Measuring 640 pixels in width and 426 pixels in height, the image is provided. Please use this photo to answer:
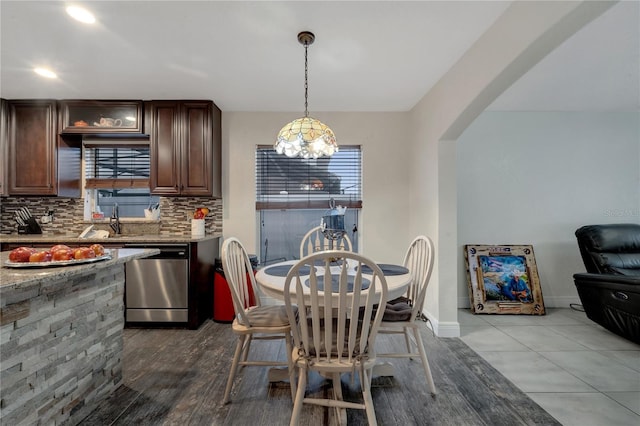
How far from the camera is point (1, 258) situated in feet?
5.13

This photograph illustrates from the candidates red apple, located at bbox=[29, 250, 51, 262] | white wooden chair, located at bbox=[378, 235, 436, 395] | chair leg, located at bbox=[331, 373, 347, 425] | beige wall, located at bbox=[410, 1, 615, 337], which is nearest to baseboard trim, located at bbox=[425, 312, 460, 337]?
beige wall, located at bbox=[410, 1, 615, 337]

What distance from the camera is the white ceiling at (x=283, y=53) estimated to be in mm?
1851

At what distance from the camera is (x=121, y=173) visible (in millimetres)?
3512

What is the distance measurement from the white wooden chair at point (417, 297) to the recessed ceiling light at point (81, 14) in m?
2.76

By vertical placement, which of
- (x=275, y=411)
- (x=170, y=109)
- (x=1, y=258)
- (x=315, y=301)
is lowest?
(x=275, y=411)

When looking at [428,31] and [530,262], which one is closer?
[428,31]

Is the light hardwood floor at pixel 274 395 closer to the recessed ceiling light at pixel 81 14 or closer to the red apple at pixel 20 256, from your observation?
the red apple at pixel 20 256

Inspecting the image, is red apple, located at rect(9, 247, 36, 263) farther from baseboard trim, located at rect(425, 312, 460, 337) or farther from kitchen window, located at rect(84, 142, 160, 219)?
baseboard trim, located at rect(425, 312, 460, 337)

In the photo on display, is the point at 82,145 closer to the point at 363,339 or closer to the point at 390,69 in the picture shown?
the point at 390,69

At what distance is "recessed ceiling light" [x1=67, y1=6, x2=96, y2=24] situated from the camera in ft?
5.98

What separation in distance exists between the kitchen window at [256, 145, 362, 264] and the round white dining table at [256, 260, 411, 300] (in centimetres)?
157

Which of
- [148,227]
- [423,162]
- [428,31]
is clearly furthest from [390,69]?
[148,227]

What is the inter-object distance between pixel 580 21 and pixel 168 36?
2577mm

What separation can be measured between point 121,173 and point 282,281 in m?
3.06
